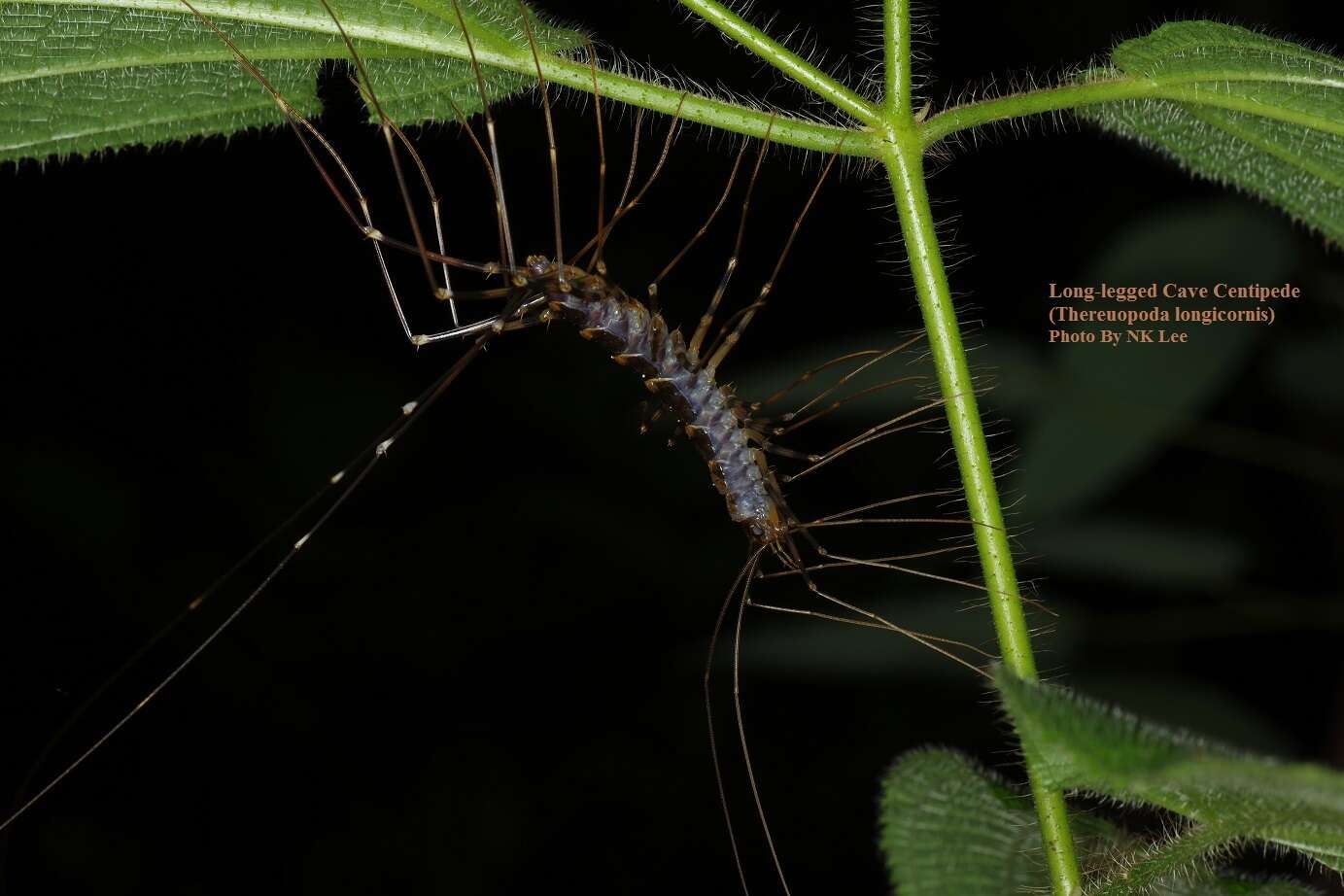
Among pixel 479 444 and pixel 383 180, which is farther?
pixel 479 444

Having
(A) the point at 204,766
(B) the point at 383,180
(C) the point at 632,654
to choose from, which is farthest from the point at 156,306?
(C) the point at 632,654

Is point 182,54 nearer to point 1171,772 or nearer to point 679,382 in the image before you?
point 679,382

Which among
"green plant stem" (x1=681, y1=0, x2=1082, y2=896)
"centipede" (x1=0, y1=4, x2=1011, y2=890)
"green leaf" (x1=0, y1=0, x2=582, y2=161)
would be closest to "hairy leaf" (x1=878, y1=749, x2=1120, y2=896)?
"green plant stem" (x1=681, y1=0, x2=1082, y2=896)

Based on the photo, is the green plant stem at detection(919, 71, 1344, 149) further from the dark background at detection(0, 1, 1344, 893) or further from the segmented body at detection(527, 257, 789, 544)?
the dark background at detection(0, 1, 1344, 893)

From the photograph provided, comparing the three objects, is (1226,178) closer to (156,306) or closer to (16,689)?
(156,306)

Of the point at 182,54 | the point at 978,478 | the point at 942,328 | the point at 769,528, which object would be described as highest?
the point at 182,54

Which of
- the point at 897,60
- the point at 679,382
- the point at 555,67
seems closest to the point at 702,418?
the point at 679,382

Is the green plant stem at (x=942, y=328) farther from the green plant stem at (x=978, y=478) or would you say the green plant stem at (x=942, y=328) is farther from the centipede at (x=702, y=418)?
the centipede at (x=702, y=418)
